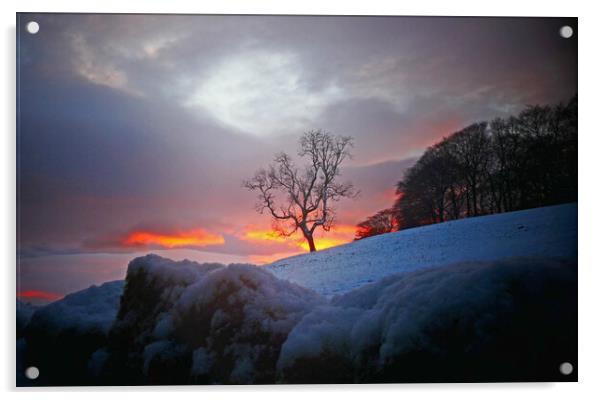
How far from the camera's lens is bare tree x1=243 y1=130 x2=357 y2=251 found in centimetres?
426

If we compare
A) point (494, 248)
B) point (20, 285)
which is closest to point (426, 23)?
point (494, 248)

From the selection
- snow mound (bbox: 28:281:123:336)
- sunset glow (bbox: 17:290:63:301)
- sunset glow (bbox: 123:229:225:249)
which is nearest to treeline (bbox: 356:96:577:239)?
sunset glow (bbox: 123:229:225:249)

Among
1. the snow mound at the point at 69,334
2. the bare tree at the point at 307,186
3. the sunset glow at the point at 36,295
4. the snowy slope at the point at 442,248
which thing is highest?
the bare tree at the point at 307,186

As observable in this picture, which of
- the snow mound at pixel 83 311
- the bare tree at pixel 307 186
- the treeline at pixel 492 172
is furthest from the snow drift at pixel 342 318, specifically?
the bare tree at pixel 307 186

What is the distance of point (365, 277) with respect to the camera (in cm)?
418

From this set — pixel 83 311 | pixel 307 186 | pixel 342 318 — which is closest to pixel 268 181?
pixel 307 186

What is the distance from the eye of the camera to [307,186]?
4.34m

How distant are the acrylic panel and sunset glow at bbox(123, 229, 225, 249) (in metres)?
0.01
